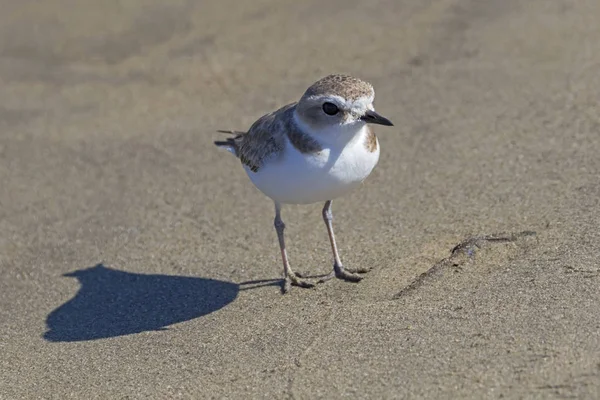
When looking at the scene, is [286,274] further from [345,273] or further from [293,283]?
[345,273]

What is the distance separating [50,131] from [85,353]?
12.8ft

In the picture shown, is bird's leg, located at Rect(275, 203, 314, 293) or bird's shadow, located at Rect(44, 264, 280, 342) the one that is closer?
bird's shadow, located at Rect(44, 264, 280, 342)

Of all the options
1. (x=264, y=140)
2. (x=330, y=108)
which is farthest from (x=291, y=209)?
(x=330, y=108)

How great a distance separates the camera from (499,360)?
4.46 metres

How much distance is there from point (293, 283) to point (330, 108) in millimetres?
1328

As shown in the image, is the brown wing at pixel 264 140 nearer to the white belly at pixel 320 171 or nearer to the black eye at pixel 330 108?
the white belly at pixel 320 171

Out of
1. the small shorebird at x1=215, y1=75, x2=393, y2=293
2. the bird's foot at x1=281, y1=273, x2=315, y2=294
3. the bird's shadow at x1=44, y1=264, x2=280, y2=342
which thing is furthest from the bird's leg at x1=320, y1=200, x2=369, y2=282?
Result: the small shorebird at x1=215, y1=75, x2=393, y2=293

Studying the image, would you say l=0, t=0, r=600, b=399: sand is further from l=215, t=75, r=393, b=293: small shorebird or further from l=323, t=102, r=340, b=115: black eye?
l=323, t=102, r=340, b=115: black eye

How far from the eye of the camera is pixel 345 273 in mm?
6098

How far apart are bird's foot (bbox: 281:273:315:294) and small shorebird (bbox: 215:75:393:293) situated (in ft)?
2.04

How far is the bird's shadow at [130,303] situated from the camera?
19.6 feet

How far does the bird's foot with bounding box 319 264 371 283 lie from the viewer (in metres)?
6.05

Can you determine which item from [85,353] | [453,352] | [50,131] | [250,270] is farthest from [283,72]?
[453,352]

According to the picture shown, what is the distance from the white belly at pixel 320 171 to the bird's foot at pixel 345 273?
629 mm
